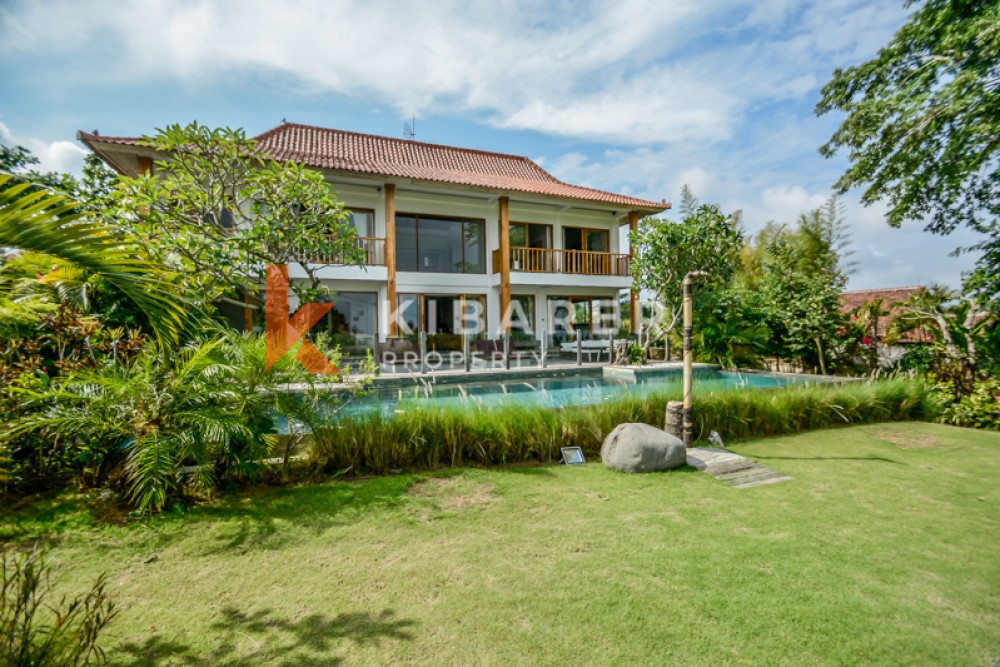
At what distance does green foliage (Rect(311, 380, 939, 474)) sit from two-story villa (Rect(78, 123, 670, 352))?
21.2 ft

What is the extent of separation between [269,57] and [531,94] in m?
6.31

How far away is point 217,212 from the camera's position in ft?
20.1

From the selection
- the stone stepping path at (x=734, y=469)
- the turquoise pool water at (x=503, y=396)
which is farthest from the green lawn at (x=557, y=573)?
the turquoise pool water at (x=503, y=396)

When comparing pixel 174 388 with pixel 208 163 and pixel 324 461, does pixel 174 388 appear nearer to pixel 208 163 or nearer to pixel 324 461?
pixel 324 461

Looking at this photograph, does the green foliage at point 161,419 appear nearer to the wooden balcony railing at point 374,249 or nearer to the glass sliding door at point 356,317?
the wooden balcony railing at point 374,249

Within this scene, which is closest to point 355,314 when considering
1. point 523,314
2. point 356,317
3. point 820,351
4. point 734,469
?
point 356,317

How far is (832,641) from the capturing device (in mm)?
1981

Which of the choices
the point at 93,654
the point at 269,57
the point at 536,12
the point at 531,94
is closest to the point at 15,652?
the point at 93,654

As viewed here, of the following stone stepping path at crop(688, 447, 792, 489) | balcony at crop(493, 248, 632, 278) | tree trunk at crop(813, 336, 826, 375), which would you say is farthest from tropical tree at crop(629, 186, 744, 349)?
stone stepping path at crop(688, 447, 792, 489)

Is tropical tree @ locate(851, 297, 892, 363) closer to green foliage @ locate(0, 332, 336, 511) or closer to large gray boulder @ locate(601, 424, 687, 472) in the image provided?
large gray boulder @ locate(601, 424, 687, 472)

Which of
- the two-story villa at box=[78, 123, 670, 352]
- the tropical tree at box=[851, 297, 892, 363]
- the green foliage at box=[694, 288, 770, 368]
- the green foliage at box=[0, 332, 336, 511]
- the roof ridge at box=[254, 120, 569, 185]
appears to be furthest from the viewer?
the roof ridge at box=[254, 120, 569, 185]

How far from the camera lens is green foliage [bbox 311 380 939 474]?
173 inches

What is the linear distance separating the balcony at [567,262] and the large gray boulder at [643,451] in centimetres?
1055

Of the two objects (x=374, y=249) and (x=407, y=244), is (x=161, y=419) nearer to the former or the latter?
(x=374, y=249)
